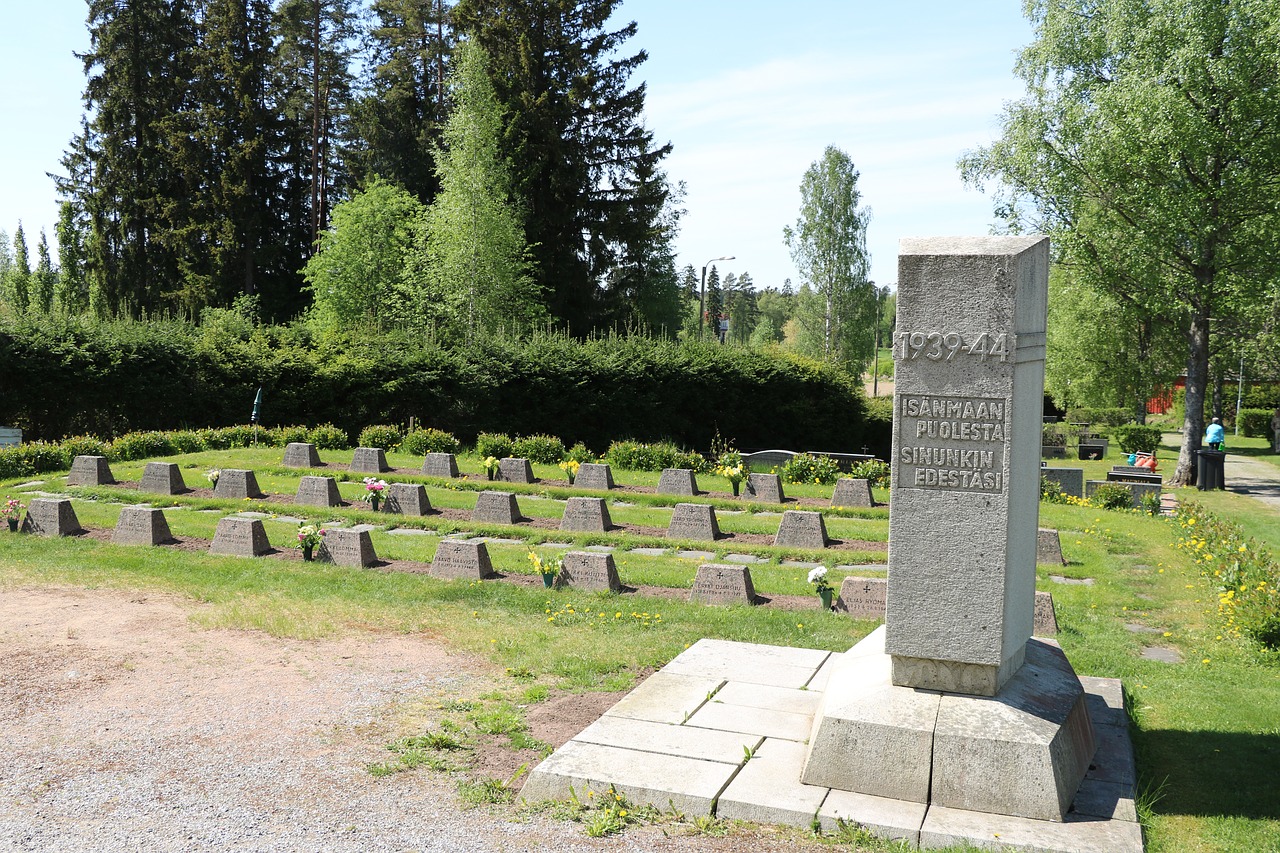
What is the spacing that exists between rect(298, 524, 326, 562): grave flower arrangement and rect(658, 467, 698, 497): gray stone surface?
275 inches

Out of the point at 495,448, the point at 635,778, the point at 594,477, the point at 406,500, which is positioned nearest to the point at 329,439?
the point at 495,448

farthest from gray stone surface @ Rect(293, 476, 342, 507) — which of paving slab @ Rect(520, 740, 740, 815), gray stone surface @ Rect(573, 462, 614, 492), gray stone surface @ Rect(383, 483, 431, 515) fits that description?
paving slab @ Rect(520, 740, 740, 815)

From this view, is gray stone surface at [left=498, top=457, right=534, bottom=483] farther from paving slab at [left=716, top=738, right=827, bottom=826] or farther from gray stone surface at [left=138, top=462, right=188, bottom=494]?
paving slab at [left=716, top=738, right=827, bottom=826]

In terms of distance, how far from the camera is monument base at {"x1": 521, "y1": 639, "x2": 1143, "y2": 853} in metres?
4.61

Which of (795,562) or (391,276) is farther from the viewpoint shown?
(391,276)

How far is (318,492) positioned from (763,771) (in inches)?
457

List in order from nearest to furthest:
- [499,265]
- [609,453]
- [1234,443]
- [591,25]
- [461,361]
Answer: [609,453], [461,361], [499,265], [591,25], [1234,443]

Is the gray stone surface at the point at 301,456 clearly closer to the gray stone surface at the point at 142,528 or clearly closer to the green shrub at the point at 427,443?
the green shrub at the point at 427,443

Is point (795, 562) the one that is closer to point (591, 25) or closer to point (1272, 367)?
point (591, 25)

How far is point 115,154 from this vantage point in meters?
37.9

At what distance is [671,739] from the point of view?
5699mm

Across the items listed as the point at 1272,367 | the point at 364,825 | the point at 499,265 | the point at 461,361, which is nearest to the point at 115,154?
the point at 499,265

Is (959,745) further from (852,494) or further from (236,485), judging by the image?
(236,485)

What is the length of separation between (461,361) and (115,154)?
23455 mm
